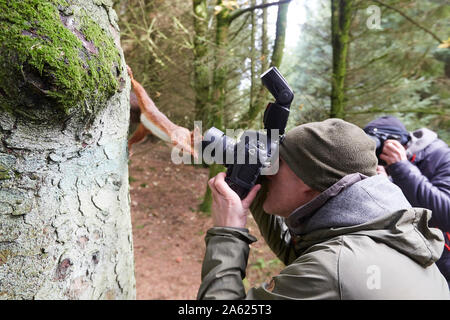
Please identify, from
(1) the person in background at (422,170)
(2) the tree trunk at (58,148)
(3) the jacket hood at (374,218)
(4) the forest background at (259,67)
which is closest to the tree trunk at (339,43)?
(4) the forest background at (259,67)

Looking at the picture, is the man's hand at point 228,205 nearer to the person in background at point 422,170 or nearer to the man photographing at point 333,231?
the man photographing at point 333,231

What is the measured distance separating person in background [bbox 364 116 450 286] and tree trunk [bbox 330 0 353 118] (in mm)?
1780

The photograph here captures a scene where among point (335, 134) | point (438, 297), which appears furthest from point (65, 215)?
point (438, 297)

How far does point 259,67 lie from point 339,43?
1.18 metres

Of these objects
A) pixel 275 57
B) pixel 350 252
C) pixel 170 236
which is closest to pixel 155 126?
pixel 350 252

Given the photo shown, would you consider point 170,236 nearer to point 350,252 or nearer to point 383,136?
point 383,136

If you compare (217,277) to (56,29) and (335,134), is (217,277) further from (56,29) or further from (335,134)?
(56,29)

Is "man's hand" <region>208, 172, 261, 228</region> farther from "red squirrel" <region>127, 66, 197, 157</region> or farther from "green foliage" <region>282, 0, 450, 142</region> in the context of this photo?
"green foliage" <region>282, 0, 450, 142</region>

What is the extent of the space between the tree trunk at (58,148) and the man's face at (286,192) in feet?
2.37

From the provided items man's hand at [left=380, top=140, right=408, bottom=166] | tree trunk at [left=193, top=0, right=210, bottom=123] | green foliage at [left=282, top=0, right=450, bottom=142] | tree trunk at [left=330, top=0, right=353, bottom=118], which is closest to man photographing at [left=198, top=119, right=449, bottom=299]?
man's hand at [left=380, top=140, right=408, bottom=166]

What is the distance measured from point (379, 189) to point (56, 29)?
3.99 feet

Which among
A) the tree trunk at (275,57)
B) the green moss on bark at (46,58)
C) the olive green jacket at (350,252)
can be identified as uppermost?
the tree trunk at (275,57)

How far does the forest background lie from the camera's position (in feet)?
12.3

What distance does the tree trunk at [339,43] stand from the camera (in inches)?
143
